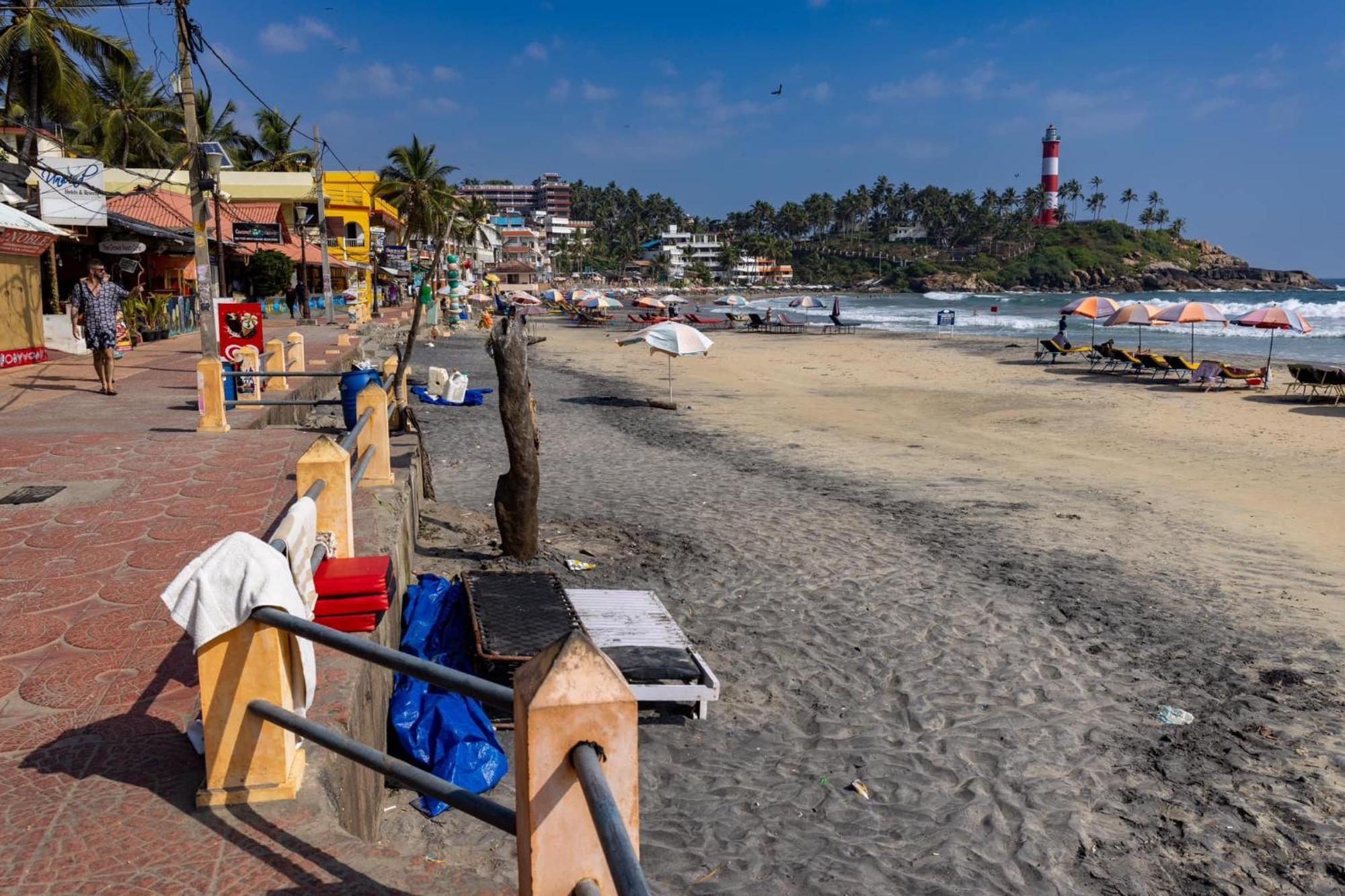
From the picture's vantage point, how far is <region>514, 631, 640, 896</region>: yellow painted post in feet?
7.54

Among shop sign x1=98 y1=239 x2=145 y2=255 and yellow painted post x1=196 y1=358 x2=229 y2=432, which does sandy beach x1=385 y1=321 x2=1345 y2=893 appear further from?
shop sign x1=98 y1=239 x2=145 y2=255

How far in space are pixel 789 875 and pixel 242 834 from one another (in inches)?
91.6

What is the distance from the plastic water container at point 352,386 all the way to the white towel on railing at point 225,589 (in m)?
7.05

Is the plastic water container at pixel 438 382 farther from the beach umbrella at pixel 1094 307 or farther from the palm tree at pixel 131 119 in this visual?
the palm tree at pixel 131 119

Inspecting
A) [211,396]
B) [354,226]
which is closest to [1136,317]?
[211,396]

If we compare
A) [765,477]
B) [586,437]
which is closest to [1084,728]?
[765,477]

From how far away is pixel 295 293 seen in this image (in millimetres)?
33844

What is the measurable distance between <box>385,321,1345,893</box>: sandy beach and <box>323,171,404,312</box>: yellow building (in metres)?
30.8

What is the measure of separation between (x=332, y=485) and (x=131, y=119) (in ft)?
136

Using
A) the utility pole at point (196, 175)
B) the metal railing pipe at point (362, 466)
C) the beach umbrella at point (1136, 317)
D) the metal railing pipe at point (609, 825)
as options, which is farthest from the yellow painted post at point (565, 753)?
the beach umbrella at point (1136, 317)

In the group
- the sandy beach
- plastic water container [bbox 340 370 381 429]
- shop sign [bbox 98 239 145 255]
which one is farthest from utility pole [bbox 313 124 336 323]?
plastic water container [bbox 340 370 381 429]

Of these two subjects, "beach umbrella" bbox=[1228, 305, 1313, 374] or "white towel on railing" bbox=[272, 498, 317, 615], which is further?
"beach umbrella" bbox=[1228, 305, 1313, 374]

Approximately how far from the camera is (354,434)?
6.49 meters

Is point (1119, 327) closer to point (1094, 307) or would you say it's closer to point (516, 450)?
point (1094, 307)
